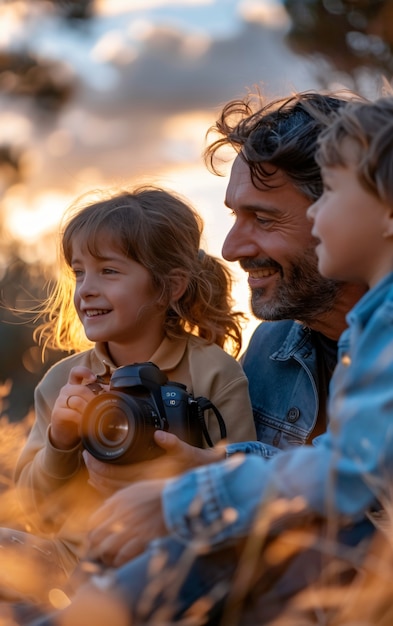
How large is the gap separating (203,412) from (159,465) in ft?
0.95

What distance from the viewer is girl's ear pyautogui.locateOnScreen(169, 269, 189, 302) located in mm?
3082

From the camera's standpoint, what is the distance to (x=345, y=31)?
11.4 meters

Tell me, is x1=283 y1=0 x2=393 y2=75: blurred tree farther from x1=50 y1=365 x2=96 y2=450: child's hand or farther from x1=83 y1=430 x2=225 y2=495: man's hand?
x1=83 y1=430 x2=225 y2=495: man's hand

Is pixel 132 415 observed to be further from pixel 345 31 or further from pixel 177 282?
pixel 345 31

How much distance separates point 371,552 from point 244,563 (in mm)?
222

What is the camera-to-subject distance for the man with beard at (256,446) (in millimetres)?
1686

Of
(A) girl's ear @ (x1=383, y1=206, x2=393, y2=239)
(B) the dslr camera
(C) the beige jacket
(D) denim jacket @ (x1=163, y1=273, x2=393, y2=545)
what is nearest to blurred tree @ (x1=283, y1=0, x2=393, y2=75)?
(C) the beige jacket

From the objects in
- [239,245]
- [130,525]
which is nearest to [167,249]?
[239,245]

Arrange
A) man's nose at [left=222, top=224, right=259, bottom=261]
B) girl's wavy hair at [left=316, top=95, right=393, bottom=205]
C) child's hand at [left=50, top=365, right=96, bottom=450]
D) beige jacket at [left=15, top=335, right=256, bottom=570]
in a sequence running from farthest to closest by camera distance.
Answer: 1. man's nose at [left=222, top=224, right=259, bottom=261]
2. beige jacket at [left=15, top=335, right=256, bottom=570]
3. child's hand at [left=50, top=365, right=96, bottom=450]
4. girl's wavy hair at [left=316, top=95, right=393, bottom=205]

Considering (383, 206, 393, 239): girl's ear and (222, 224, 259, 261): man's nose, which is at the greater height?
(383, 206, 393, 239): girl's ear

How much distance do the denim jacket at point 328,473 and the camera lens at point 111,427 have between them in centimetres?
66

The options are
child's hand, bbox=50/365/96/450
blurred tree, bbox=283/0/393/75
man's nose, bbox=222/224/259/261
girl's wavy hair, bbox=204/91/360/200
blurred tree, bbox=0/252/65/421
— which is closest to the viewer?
child's hand, bbox=50/365/96/450

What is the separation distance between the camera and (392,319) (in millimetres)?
1759

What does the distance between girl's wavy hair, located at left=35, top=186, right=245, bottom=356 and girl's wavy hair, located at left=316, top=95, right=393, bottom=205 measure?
0.99 metres
